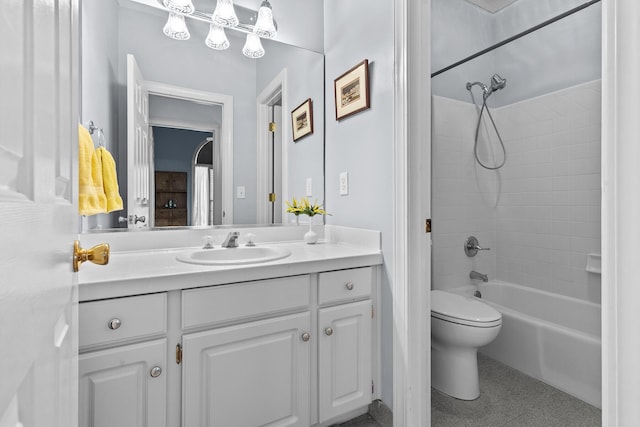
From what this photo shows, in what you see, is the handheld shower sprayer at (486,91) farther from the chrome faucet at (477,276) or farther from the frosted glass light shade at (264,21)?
the frosted glass light shade at (264,21)

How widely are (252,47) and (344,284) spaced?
1439mm

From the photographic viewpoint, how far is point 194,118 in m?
1.74

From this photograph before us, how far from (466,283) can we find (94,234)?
7.76 ft

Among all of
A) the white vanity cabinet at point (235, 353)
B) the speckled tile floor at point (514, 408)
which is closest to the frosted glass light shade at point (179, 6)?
the white vanity cabinet at point (235, 353)

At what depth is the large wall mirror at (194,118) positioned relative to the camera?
151cm

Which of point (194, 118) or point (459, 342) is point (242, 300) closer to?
point (194, 118)

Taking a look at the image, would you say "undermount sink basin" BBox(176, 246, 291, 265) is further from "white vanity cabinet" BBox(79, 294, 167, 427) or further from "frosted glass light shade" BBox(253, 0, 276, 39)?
"frosted glass light shade" BBox(253, 0, 276, 39)

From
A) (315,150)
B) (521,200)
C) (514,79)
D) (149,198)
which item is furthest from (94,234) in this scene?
(514,79)

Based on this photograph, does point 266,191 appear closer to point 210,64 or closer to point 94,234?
point 210,64

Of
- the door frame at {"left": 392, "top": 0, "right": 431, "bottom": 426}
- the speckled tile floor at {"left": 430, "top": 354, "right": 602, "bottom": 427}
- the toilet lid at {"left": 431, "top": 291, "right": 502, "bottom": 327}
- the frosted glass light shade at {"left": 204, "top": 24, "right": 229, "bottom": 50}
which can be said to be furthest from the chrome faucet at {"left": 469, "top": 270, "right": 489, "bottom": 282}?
the frosted glass light shade at {"left": 204, "top": 24, "right": 229, "bottom": 50}

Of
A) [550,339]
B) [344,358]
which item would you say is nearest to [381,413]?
[344,358]

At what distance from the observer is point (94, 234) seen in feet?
4.68

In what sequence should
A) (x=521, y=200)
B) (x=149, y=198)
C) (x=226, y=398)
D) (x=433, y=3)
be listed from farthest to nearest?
(x=521, y=200), (x=433, y=3), (x=149, y=198), (x=226, y=398)

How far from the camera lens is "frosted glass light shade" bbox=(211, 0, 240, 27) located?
172 cm
